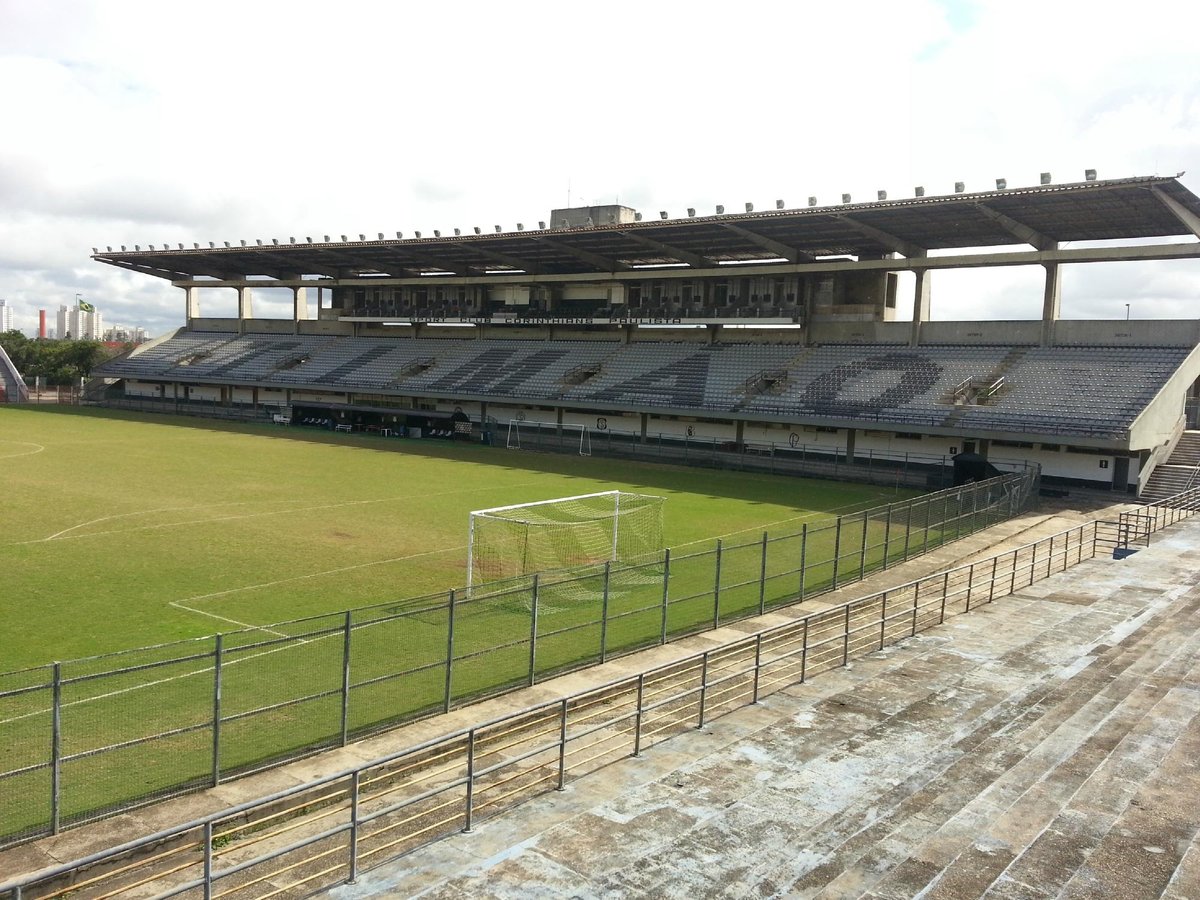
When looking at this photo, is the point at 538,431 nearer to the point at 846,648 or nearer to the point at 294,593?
the point at 294,593

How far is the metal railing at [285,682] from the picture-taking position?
10.1m

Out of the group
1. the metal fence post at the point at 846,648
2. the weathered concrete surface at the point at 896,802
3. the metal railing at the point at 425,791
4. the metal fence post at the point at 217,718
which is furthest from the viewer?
the metal fence post at the point at 846,648

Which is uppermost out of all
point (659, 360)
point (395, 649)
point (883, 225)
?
point (883, 225)

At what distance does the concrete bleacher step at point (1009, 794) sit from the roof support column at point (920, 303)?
3499cm

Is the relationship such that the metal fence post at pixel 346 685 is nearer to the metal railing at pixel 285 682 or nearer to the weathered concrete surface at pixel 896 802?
the metal railing at pixel 285 682

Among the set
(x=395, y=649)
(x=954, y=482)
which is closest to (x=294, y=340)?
(x=954, y=482)

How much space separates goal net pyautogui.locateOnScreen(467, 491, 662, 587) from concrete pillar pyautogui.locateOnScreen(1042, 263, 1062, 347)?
25.9 metres

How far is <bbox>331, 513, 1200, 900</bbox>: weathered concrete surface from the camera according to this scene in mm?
8211

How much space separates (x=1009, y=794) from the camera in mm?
10141

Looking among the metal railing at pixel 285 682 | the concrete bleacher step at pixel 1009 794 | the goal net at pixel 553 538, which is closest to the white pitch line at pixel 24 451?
the goal net at pixel 553 538

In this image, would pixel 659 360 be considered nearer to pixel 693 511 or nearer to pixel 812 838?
pixel 693 511

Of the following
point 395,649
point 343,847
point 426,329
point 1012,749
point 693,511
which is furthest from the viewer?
point 426,329

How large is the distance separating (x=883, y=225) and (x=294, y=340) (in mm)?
49078

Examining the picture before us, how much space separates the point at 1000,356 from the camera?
44.5 m
